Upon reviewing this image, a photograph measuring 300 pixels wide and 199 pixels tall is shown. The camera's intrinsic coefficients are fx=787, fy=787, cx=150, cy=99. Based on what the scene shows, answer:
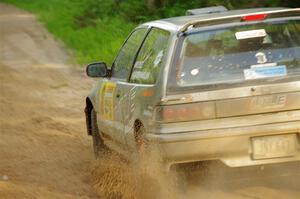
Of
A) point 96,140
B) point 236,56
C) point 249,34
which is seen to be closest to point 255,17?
point 249,34

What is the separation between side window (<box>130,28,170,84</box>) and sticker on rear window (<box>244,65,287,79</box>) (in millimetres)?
743

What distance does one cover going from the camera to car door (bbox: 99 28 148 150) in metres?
7.57

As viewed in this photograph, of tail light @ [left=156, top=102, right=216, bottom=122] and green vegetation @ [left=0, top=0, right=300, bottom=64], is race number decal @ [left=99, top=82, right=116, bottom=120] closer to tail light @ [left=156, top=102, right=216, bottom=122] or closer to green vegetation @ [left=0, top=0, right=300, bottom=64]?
tail light @ [left=156, top=102, right=216, bottom=122]

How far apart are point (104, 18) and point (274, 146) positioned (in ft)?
63.1

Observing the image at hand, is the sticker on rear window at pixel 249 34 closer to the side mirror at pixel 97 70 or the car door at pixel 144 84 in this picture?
the car door at pixel 144 84

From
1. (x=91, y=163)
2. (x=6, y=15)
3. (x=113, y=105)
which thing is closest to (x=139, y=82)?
(x=113, y=105)

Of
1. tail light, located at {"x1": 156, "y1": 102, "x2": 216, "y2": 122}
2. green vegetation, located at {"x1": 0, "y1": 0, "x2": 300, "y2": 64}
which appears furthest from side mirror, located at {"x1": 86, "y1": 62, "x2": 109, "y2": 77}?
green vegetation, located at {"x1": 0, "y1": 0, "x2": 300, "y2": 64}

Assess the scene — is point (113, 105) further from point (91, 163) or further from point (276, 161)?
point (276, 161)

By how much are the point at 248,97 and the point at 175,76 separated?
60 cm

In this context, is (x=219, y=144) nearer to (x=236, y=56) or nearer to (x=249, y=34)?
(x=236, y=56)

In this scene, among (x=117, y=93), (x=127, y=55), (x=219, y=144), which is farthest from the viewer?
(x=127, y=55)

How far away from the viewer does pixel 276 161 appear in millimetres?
6133

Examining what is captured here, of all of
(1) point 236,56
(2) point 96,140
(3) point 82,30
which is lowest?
(3) point 82,30

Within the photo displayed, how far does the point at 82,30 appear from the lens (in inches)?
942
